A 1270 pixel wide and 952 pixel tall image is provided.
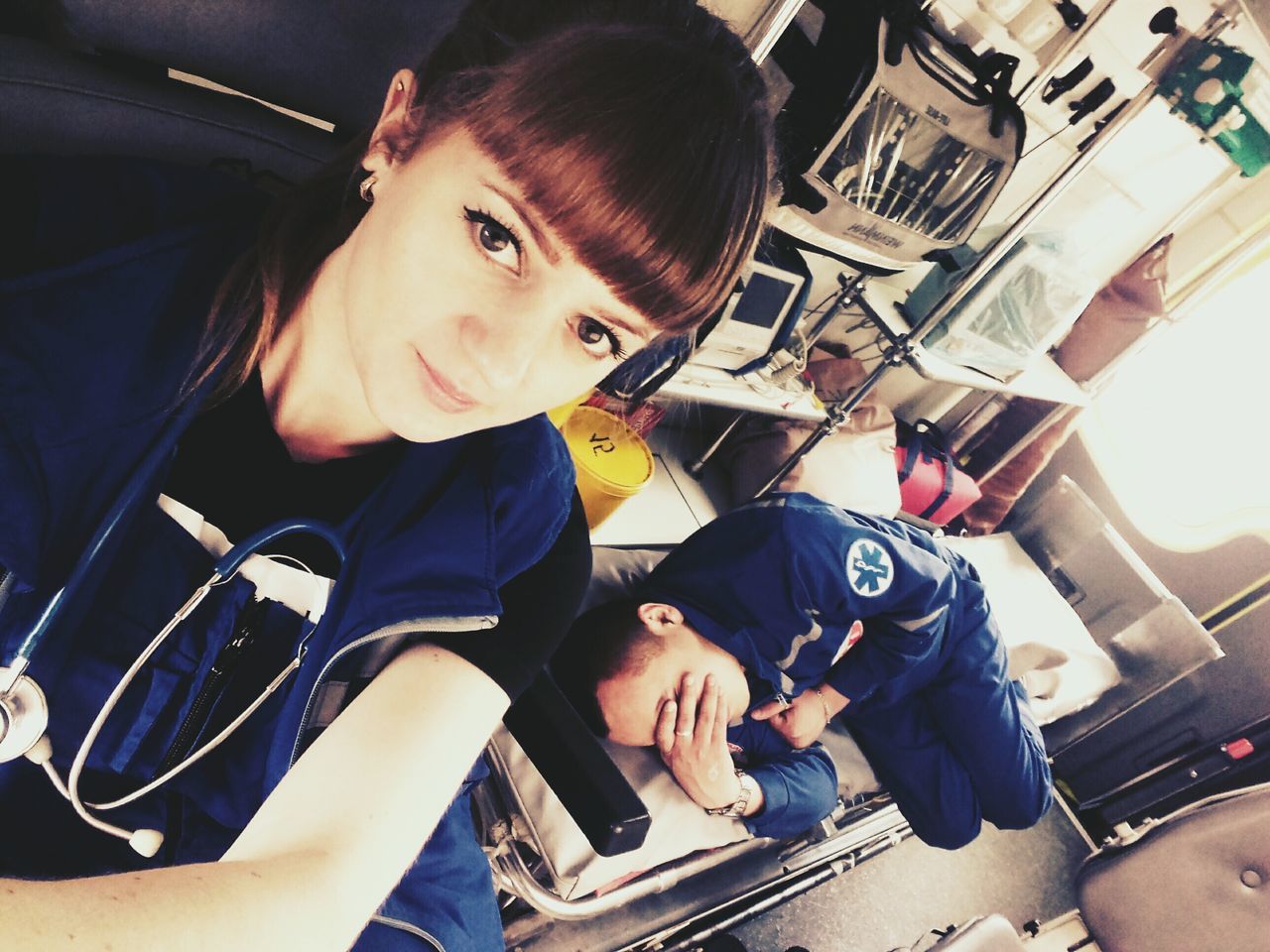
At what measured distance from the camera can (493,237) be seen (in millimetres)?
708

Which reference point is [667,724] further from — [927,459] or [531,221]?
[927,459]

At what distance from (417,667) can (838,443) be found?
2.08 meters

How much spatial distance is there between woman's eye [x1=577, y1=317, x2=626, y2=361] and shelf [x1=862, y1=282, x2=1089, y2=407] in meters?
1.69

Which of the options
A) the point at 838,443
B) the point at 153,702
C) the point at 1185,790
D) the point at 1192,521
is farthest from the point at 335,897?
the point at 1192,521

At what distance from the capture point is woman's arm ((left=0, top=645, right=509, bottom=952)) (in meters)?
0.50

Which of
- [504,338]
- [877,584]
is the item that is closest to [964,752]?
[877,584]

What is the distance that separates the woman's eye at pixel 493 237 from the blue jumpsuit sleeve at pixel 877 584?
3.80ft

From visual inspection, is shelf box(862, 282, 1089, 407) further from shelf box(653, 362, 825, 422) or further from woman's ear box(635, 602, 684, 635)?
woman's ear box(635, 602, 684, 635)

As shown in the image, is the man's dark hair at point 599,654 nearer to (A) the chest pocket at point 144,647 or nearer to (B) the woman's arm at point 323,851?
(B) the woman's arm at point 323,851

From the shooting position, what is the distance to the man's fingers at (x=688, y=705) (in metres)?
1.54

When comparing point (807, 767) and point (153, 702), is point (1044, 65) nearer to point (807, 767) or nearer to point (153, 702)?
point (807, 767)

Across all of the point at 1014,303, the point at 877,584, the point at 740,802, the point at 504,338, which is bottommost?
the point at 740,802

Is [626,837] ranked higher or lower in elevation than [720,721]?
higher

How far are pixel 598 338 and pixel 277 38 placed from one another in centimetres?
53
